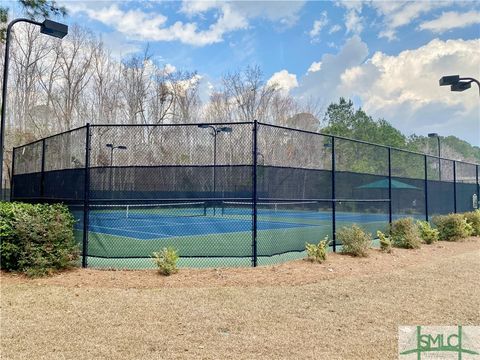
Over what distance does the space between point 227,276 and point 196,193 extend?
6.52 feet

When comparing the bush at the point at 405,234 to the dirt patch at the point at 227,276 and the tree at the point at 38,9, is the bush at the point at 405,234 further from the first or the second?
the tree at the point at 38,9

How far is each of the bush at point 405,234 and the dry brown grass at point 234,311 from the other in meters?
2.06

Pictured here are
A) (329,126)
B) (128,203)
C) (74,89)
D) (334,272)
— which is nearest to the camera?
Answer: (334,272)

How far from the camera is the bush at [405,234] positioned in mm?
9516

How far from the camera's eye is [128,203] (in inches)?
299

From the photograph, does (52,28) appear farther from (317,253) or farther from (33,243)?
(317,253)

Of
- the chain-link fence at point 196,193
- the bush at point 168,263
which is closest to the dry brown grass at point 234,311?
the bush at point 168,263

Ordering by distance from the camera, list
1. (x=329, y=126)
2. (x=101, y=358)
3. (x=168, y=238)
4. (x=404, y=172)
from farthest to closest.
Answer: (x=329, y=126)
(x=404, y=172)
(x=168, y=238)
(x=101, y=358)

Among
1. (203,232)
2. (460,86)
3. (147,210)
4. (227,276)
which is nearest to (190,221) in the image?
(203,232)

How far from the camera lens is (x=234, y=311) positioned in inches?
189

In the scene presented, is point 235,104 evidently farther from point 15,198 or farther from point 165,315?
point 165,315

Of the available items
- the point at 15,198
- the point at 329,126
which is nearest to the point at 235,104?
the point at 329,126

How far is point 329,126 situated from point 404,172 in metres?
18.8

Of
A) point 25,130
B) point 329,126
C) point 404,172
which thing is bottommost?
point 404,172
